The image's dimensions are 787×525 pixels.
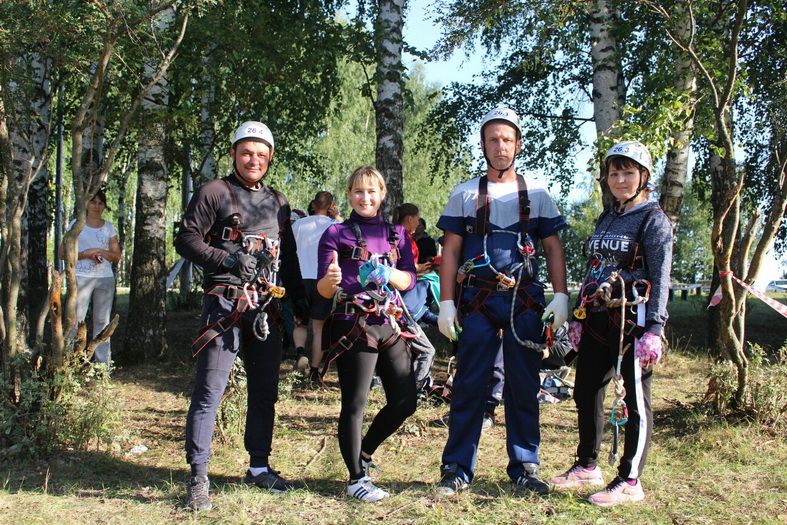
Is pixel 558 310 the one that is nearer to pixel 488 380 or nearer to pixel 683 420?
pixel 488 380

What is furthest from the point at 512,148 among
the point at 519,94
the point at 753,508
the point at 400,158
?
the point at 519,94

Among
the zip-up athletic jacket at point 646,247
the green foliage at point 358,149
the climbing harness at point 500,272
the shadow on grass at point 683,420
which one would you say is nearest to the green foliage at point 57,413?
the climbing harness at point 500,272

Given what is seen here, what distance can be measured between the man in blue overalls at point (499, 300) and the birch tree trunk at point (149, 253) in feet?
18.3

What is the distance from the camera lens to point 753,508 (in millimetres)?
4285

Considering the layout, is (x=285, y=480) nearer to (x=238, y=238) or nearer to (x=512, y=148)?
(x=238, y=238)

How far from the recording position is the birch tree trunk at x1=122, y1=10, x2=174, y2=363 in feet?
29.7

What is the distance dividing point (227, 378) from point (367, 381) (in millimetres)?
887

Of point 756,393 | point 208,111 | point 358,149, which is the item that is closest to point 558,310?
point 756,393

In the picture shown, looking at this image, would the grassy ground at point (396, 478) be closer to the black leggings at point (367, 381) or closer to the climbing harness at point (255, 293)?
the black leggings at point (367, 381)

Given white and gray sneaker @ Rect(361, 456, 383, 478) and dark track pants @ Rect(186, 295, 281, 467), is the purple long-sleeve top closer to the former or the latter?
dark track pants @ Rect(186, 295, 281, 467)

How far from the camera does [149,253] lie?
923 cm

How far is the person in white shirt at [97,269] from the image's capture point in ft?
25.7

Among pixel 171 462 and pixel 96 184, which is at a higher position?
pixel 96 184

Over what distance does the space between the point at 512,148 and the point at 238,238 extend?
184 centimetres
